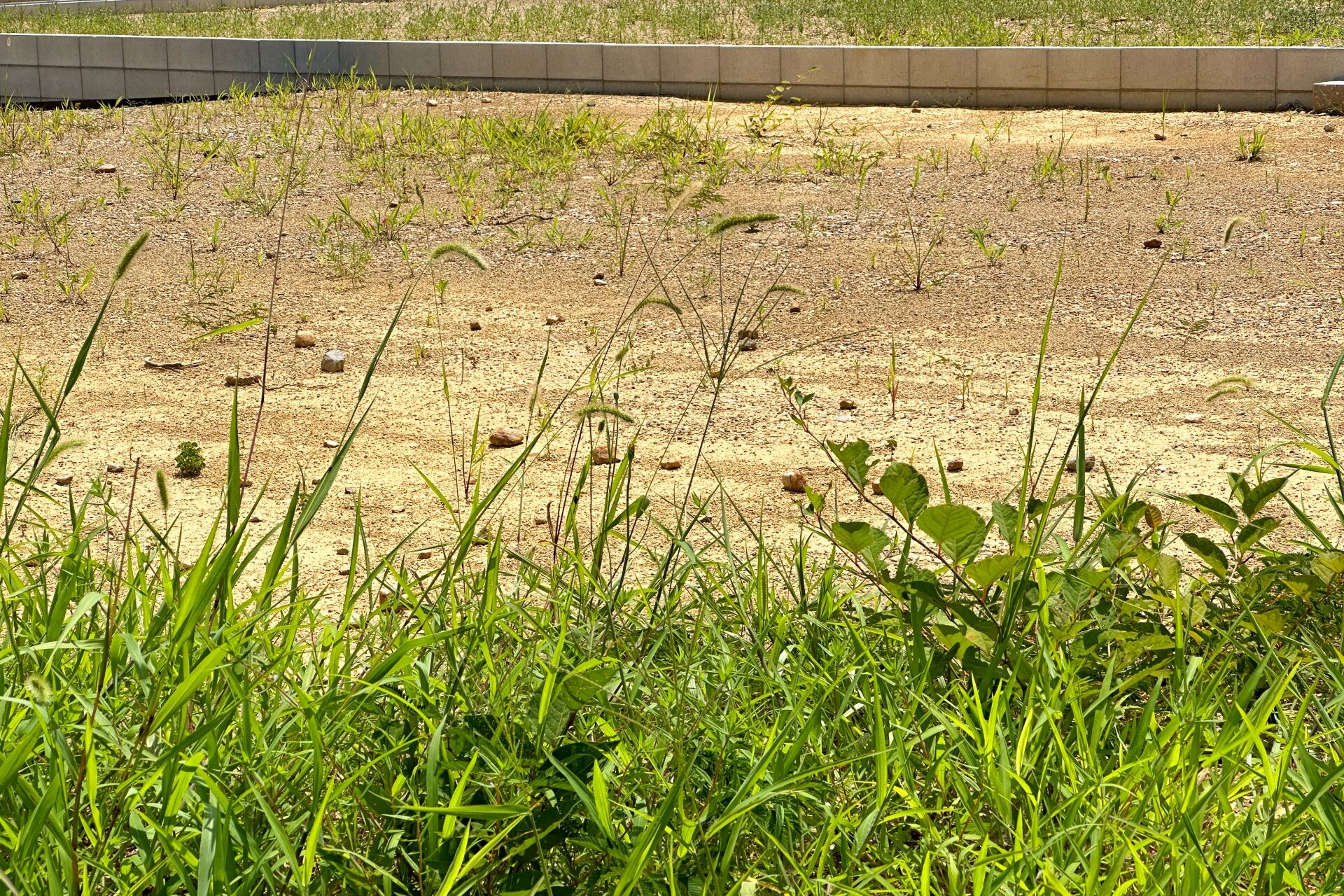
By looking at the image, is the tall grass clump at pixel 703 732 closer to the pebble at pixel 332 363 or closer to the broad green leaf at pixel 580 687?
the broad green leaf at pixel 580 687

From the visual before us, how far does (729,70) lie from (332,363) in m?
5.28

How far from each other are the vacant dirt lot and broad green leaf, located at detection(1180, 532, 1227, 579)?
1.35 ft

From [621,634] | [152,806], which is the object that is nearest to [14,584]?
[152,806]

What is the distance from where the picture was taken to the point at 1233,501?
10.3 ft

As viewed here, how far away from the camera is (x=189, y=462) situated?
11.8ft

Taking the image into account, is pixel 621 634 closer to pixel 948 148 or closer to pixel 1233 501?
pixel 1233 501

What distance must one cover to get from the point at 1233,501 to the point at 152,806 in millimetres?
2468

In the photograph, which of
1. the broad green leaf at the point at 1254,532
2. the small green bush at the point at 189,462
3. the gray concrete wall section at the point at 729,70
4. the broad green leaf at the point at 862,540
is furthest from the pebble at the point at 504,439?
the gray concrete wall section at the point at 729,70

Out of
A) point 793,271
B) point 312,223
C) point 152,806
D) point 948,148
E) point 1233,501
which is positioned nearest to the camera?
point 152,806

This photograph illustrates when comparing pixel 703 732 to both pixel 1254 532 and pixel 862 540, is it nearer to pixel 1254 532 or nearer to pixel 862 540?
pixel 862 540

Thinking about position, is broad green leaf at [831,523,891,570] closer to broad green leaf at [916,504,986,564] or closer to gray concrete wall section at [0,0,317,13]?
broad green leaf at [916,504,986,564]

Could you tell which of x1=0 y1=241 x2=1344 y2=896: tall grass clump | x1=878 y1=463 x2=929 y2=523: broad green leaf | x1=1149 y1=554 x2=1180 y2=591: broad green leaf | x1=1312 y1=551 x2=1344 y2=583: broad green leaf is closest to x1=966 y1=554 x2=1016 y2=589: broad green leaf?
x1=0 y1=241 x2=1344 y2=896: tall grass clump

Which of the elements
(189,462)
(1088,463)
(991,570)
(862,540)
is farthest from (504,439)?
(991,570)

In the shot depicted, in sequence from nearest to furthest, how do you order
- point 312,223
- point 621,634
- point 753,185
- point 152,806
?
point 152,806 < point 621,634 < point 312,223 < point 753,185
